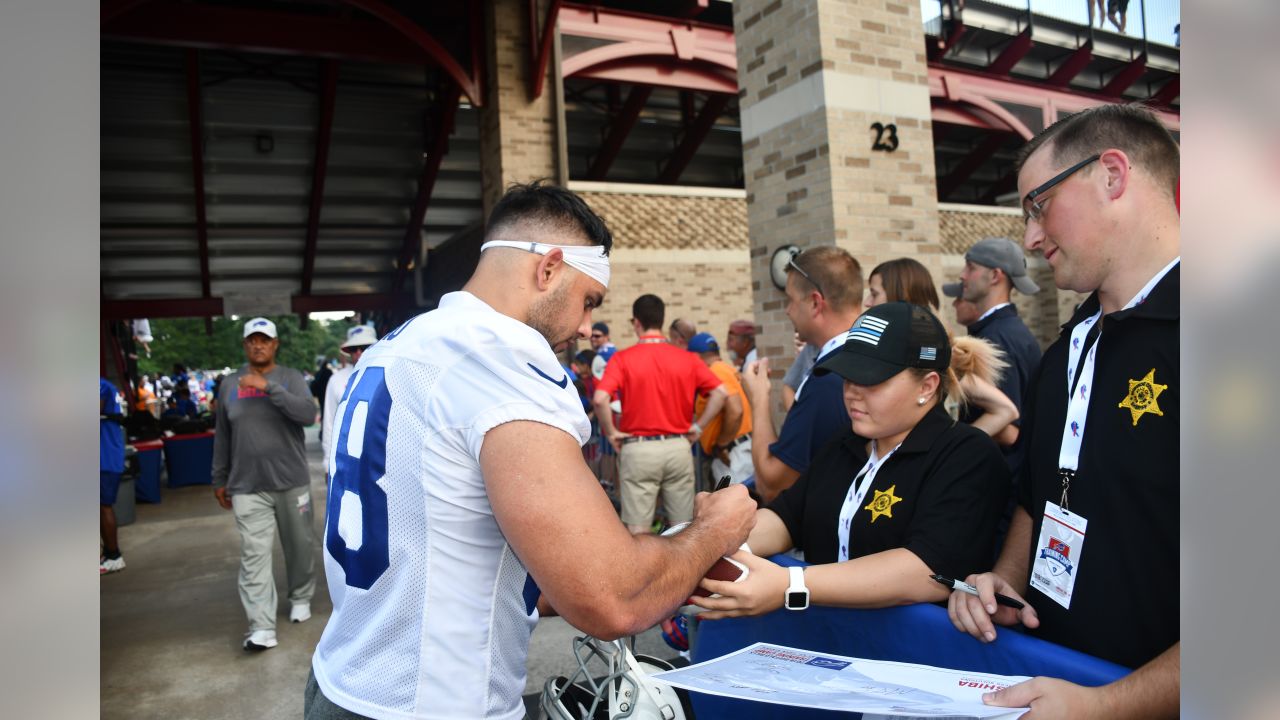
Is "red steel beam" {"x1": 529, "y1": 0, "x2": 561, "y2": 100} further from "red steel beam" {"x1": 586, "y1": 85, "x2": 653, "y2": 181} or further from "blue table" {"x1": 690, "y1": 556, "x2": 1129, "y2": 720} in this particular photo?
"blue table" {"x1": 690, "y1": 556, "x2": 1129, "y2": 720}

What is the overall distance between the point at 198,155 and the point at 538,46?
7686 mm

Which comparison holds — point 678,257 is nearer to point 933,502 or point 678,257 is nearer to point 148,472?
point 148,472

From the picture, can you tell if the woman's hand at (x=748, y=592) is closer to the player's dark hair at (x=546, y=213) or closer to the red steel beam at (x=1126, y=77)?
the player's dark hair at (x=546, y=213)

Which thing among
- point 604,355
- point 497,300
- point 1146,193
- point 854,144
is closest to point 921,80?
point 854,144

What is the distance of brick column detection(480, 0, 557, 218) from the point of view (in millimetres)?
10656

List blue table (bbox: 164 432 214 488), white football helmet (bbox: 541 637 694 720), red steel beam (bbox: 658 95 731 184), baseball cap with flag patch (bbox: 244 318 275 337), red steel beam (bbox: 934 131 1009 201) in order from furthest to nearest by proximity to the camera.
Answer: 1. red steel beam (bbox: 934 131 1009 201)
2. red steel beam (bbox: 658 95 731 184)
3. blue table (bbox: 164 432 214 488)
4. baseball cap with flag patch (bbox: 244 318 275 337)
5. white football helmet (bbox: 541 637 694 720)

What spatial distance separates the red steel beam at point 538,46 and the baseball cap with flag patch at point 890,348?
932 cm

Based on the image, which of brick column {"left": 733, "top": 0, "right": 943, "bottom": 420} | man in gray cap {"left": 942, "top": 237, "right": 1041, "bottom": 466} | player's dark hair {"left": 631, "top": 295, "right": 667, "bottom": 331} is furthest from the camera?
player's dark hair {"left": 631, "top": 295, "right": 667, "bottom": 331}

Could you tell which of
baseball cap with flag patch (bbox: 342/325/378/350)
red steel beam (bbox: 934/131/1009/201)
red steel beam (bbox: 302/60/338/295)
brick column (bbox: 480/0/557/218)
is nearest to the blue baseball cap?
baseball cap with flag patch (bbox: 342/325/378/350)

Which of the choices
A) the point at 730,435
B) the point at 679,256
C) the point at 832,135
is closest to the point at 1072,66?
the point at 679,256

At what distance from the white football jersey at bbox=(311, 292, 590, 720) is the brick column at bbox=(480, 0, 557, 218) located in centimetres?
948

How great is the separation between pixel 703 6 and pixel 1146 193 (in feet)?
41.7

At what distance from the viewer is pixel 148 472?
1134 cm
